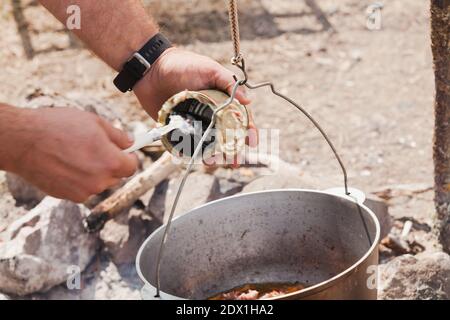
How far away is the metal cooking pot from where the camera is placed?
8.38 ft

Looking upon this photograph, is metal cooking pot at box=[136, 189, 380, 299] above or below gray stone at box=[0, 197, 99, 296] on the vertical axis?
above

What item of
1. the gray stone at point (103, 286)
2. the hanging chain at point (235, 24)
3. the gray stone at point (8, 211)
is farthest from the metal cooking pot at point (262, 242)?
the gray stone at point (8, 211)

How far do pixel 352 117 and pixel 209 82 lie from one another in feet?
8.39

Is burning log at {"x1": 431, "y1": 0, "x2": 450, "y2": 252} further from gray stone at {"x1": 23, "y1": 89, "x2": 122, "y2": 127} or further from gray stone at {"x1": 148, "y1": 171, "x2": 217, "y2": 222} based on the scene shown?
gray stone at {"x1": 23, "y1": 89, "x2": 122, "y2": 127}

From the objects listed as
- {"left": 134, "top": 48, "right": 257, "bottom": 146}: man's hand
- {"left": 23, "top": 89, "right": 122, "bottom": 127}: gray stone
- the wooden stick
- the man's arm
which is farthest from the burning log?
{"left": 23, "top": 89, "right": 122, "bottom": 127}: gray stone

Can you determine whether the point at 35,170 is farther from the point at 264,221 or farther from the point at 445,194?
the point at 445,194

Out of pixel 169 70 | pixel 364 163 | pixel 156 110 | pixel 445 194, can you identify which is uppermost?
pixel 169 70

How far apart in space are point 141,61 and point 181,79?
20cm

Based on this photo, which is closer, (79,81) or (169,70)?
(169,70)

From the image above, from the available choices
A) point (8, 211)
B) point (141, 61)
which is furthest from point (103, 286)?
point (141, 61)

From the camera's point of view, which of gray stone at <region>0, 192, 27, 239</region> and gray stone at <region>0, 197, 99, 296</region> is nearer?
gray stone at <region>0, 197, 99, 296</region>

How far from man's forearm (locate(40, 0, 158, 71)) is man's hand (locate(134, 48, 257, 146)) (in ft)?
0.45

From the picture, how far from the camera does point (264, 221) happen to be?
2.74 metres
